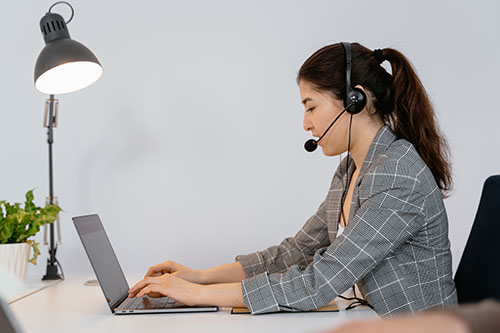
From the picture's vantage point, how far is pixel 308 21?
2.08 m

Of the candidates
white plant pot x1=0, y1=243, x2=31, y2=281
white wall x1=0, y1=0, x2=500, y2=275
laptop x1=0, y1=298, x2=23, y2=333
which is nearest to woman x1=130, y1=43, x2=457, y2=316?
white plant pot x1=0, y1=243, x2=31, y2=281

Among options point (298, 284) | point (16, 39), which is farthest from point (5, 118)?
point (298, 284)

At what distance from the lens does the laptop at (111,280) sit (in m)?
1.13

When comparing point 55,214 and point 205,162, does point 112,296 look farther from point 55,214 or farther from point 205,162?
point 205,162

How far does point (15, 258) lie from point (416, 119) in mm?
1082

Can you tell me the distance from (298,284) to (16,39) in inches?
63.2

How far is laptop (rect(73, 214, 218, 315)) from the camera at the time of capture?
1131 millimetres

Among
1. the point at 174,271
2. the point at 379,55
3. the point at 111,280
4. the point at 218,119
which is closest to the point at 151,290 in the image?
the point at 111,280

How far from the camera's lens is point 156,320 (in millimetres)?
1062

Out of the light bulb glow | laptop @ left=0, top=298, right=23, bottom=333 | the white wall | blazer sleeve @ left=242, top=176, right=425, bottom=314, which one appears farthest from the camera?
the white wall

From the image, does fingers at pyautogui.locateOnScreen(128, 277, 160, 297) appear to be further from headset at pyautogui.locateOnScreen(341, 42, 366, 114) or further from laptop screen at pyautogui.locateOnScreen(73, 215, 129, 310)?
headset at pyautogui.locateOnScreen(341, 42, 366, 114)

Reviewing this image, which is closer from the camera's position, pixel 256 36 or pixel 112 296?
pixel 112 296

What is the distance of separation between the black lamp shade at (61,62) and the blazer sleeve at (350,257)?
0.81m

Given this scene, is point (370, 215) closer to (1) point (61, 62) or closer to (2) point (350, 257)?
(2) point (350, 257)
